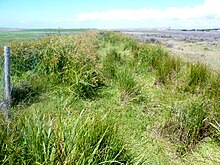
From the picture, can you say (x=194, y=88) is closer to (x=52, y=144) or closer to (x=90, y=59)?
(x=90, y=59)

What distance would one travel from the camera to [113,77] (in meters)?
6.32

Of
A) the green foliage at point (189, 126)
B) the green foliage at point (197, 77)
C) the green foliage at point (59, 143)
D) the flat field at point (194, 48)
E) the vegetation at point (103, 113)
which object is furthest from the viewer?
the flat field at point (194, 48)

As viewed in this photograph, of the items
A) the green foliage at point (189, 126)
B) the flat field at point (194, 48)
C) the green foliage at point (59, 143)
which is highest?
the green foliage at point (59, 143)

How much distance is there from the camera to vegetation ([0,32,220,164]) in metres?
2.26

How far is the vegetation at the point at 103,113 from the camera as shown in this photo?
226 centimetres

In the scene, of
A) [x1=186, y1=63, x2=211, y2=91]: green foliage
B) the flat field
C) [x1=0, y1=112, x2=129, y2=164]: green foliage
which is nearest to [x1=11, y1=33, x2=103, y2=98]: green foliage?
[x1=186, y1=63, x2=211, y2=91]: green foliage

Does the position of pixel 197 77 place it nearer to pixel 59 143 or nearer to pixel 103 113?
pixel 103 113

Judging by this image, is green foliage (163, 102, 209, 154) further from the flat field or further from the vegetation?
the flat field

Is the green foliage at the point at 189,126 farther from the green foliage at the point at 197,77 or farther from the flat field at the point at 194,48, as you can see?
the flat field at the point at 194,48

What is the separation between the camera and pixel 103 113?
3809mm

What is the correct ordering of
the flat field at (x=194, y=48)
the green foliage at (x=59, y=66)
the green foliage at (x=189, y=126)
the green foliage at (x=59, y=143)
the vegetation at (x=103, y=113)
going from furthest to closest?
the flat field at (x=194, y=48) < the green foliage at (x=59, y=66) < the green foliage at (x=189, y=126) < the vegetation at (x=103, y=113) < the green foliage at (x=59, y=143)

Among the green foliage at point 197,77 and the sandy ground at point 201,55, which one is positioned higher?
the green foliage at point 197,77

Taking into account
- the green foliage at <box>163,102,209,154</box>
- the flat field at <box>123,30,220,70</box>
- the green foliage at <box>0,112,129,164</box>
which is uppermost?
the green foliage at <box>0,112,129,164</box>

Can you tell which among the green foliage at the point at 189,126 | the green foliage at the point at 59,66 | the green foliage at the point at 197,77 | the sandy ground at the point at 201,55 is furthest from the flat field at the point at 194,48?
the green foliage at the point at 189,126
